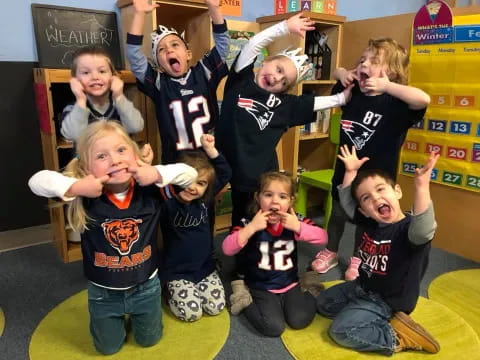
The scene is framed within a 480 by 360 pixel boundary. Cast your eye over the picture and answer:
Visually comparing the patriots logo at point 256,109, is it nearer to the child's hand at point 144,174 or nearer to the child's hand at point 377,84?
the child's hand at point 377,84

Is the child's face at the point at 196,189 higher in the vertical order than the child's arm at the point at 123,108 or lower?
lower

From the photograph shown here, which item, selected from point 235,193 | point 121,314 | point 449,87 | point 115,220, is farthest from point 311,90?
A: point 121,314

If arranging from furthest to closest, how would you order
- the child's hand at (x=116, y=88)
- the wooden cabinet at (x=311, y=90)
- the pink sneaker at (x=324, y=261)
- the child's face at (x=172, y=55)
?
the wooden cabinet at (x=311, y=90)
the pink sneaker at (x=324, y=261)
the child's face at (x=172, y=55)
the child's hand at (x=116, y=88)

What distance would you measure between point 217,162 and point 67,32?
1.31m

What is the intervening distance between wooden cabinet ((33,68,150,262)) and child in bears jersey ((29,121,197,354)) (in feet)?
2.35

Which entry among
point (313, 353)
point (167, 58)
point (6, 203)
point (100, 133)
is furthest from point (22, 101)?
point (313, 353)

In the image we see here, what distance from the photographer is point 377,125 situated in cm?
198

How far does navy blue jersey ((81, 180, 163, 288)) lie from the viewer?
1521mm

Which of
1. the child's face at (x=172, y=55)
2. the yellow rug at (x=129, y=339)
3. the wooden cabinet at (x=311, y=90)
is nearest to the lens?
the yellow rug at (x=129, y=339)

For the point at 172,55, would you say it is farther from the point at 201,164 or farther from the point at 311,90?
the point at 311,90

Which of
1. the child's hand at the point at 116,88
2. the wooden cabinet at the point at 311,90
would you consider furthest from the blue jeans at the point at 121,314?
the wooden cabinet at the point at 311,90

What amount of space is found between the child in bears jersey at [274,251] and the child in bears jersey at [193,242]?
16 cm

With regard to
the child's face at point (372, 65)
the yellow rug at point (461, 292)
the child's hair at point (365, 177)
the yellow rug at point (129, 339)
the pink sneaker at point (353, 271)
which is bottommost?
the yellow rug at point (461, 292)

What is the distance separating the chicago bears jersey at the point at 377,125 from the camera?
193 cm
